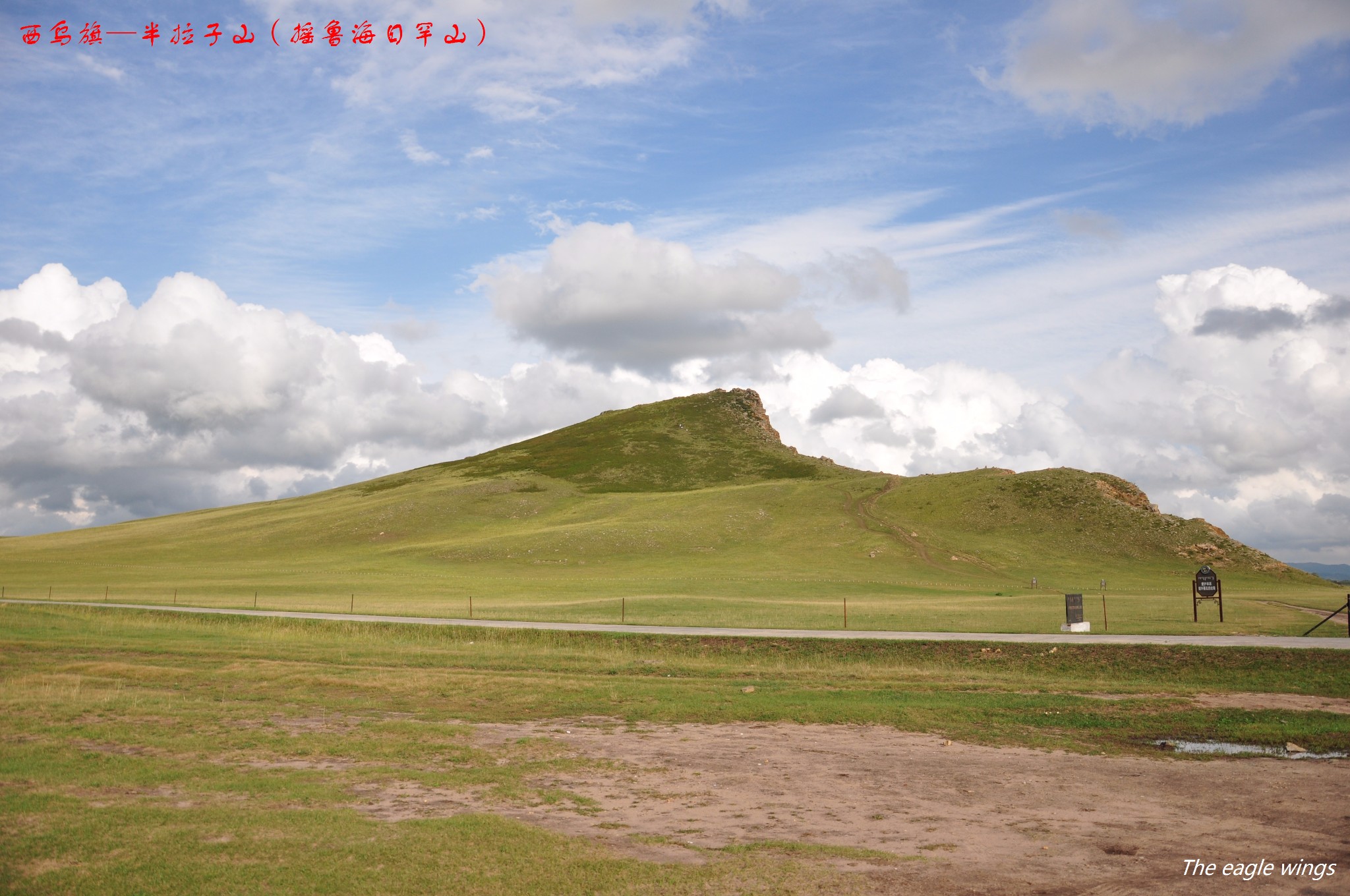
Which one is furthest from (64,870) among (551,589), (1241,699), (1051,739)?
(551,589)

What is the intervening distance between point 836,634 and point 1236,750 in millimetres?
19748

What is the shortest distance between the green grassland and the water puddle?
0.56m

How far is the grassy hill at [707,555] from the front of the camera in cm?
5425

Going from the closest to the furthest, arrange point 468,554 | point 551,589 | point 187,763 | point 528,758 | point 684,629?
point 187,763 → point 528,758 → point 684,629 → point 551,589 → point 468,554

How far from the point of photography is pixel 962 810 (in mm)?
13172

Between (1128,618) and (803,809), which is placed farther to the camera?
(1128,618)

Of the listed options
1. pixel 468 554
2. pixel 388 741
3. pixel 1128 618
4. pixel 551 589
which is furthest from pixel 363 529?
pixel 388 741

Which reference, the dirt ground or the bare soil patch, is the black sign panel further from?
the dirt ground

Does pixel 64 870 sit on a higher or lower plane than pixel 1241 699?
higher

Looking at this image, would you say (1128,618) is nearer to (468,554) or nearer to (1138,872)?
(1138,872)

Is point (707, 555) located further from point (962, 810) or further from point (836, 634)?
point (962, 810)

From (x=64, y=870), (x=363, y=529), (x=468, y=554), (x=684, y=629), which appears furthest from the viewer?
(x=363, y=529)

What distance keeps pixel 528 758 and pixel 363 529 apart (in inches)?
4658

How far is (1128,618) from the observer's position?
45250 mm
